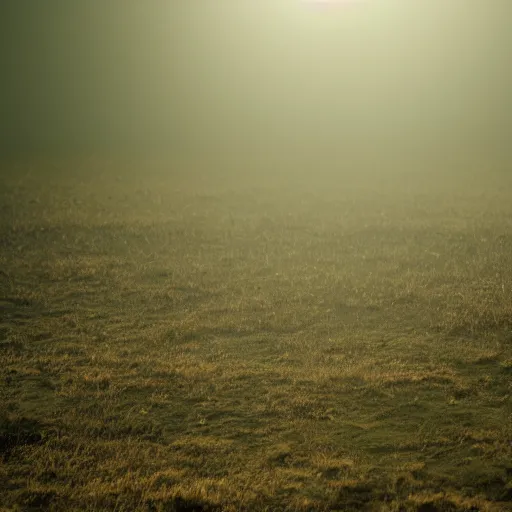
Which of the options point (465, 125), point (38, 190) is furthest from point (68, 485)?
point (465, 125)

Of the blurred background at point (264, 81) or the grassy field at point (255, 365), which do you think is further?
the blurred background at point (264, 81)

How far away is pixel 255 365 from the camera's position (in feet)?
34.0

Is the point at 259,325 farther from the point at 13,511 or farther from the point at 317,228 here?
the point at 317,228

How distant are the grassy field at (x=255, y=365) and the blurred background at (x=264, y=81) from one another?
21431 mm

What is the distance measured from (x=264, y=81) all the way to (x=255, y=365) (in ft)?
183

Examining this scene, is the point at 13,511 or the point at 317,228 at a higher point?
the point at 317,228

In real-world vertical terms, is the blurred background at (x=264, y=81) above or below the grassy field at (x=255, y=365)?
above

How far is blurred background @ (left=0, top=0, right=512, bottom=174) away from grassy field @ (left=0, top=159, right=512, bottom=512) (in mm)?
21431

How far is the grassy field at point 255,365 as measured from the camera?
700 cm

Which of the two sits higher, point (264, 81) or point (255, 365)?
point (264, 81)

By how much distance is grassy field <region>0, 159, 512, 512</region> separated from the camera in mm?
6996

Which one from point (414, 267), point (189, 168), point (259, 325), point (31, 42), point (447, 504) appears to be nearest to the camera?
point (447, 504)

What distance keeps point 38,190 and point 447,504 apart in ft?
84.1

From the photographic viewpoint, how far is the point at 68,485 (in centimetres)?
693
